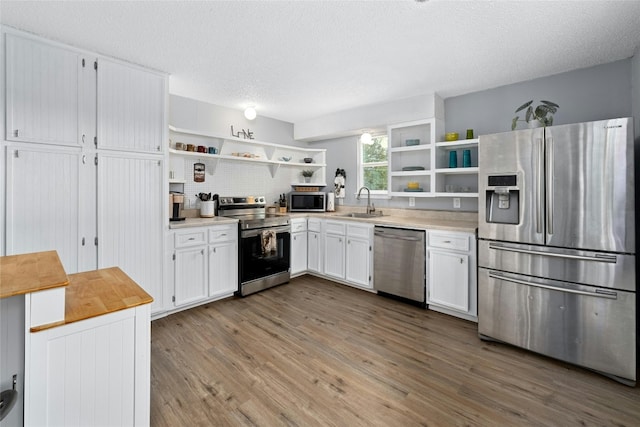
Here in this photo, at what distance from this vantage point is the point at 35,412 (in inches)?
47.2

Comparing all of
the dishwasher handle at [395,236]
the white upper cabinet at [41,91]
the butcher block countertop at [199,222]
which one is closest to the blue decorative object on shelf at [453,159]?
the dishwasher handle at [395,236]

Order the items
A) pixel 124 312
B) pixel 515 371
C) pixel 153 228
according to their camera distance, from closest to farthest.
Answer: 1. pixel 124 312
2. pixel 515 371
3. pixel 153 228

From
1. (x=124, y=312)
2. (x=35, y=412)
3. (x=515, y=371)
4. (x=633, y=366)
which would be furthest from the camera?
(x=515, y=371)

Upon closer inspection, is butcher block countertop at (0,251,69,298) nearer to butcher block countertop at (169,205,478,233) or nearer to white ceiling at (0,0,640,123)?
butcher block countertop at (169,205,478,233)

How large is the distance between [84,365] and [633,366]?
3.29m

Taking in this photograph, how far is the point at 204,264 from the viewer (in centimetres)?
338

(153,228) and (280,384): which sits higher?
(153,228)

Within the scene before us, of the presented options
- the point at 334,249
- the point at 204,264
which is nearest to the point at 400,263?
the point at 334,249

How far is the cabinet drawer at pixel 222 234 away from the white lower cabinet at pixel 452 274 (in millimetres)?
2288

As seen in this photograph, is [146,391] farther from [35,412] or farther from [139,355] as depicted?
[35,412]

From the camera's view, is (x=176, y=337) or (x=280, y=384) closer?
(x=280, y=384)

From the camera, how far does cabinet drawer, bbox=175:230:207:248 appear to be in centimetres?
317

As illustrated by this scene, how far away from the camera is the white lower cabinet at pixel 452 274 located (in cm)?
299

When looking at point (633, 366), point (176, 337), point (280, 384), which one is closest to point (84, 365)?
point (280, 384)
